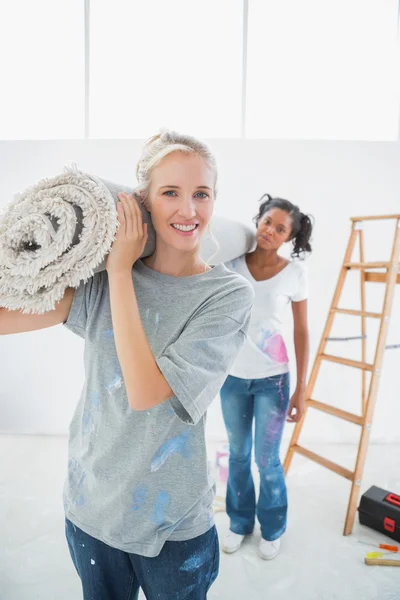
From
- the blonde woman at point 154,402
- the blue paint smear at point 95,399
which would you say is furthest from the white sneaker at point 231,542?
the blue paint smear at point 95,399

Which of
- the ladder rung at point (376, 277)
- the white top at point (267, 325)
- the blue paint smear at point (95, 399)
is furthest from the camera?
the ladder rung at point (376, 277)

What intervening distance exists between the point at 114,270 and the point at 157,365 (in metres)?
0.16

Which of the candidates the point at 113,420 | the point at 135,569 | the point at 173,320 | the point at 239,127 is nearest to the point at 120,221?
the point at 173,320

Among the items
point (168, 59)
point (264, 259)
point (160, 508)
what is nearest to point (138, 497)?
point (160, 508)

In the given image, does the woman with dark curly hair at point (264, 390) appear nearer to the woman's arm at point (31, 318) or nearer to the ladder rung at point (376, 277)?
the ladder rung at point (376, 277)

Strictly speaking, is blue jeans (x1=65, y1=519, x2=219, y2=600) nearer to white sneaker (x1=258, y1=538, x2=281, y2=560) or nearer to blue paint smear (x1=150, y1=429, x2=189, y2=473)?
blue paint smear (x1=150, y1=429, x2=189, y2=473)

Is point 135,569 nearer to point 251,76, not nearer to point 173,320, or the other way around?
point 173,320

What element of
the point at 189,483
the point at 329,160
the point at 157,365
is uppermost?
the point at 329,160

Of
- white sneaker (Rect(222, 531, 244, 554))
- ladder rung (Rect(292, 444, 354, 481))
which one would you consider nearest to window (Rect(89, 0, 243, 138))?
ladder rung (Rect(292, 444, 354, 481))

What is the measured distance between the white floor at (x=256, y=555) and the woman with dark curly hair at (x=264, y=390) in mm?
114

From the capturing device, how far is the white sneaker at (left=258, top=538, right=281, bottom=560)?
153 centimetres

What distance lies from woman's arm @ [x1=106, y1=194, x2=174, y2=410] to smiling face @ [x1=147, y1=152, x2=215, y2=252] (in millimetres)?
74

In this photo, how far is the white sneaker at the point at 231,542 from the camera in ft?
5.12

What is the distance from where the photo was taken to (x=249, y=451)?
63.2 inches
